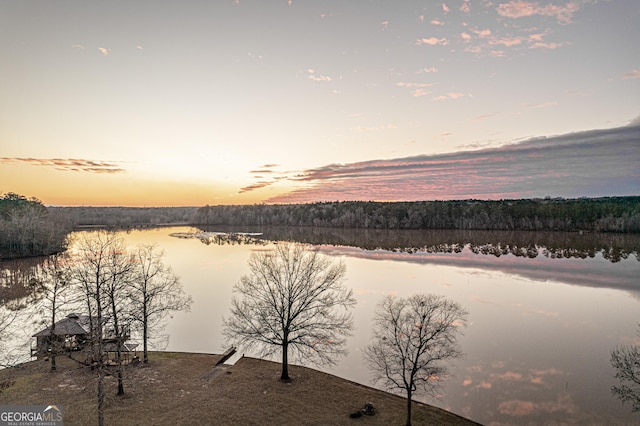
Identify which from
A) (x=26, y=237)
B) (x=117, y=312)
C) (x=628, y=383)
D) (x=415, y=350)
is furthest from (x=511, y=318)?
(x=26, y=237)

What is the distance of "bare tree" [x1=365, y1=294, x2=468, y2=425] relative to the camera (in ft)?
64.5

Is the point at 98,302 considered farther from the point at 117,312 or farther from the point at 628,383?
the point at 628,383

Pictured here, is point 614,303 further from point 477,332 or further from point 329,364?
point 329,364

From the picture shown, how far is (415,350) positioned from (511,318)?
1479cm

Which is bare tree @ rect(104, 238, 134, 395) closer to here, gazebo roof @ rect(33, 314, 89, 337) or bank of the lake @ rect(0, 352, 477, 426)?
bank of the lake @ rect(0, 352, 477, 426)

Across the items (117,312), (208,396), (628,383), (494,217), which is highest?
(494,217)

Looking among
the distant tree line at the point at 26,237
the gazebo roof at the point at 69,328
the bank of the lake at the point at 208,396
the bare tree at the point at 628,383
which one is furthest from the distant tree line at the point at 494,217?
the gazebo roof at the point at 69,328

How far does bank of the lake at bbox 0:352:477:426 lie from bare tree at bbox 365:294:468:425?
190 centimetres

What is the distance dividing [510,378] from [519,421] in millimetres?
4636

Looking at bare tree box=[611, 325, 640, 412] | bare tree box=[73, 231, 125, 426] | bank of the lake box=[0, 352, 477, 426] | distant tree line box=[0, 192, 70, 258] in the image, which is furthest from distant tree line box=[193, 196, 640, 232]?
bare tree box=[73, 231, 125, 426]

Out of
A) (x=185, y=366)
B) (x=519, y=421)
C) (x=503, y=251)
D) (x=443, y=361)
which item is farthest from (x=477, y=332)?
(x=503, y=251)

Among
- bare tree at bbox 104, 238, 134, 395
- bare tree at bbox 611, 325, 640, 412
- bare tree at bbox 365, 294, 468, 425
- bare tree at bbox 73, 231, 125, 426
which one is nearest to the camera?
bare tree at bbox 73, 231, 125, 426

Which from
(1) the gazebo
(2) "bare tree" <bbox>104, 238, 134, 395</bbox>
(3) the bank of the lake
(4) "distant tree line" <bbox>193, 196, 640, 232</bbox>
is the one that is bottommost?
(3) the bank of the lake

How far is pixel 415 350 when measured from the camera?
89.4 feet
